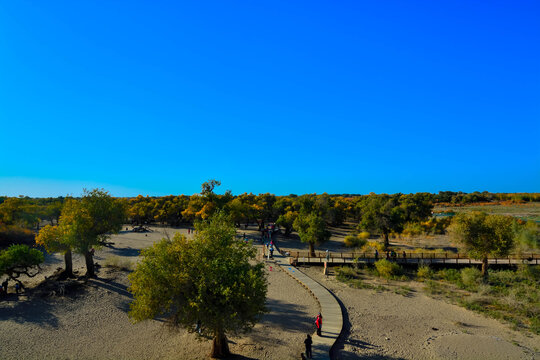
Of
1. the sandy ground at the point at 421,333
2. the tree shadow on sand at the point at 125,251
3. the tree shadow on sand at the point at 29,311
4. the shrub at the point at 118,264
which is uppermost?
the shrub at the point at 118,264

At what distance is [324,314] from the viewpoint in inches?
767

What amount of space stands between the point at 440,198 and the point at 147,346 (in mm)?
142737

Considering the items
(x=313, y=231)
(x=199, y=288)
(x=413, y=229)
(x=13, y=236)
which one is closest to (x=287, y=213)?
(x=313, y=231)

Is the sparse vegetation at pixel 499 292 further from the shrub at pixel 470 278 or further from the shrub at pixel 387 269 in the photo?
the shrub at pixel 387 269

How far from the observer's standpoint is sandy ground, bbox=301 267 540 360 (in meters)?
15.2

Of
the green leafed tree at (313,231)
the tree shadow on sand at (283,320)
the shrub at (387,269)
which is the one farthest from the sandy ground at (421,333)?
the green leafed tree at (313,231)

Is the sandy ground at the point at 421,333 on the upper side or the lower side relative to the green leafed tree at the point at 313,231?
lower

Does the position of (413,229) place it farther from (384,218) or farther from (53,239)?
(53,239)

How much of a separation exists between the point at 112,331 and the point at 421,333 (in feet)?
63.5

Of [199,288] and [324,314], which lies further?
[324,314]

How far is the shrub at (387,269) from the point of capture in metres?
28.8

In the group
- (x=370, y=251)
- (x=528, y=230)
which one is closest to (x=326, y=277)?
(x=370, y=251)

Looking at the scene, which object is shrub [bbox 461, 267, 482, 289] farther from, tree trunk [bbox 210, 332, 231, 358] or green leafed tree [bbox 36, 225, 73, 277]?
green leafed tree [bbox 36, 225, 73, 277]

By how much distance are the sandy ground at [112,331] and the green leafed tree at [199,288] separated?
216 cm
